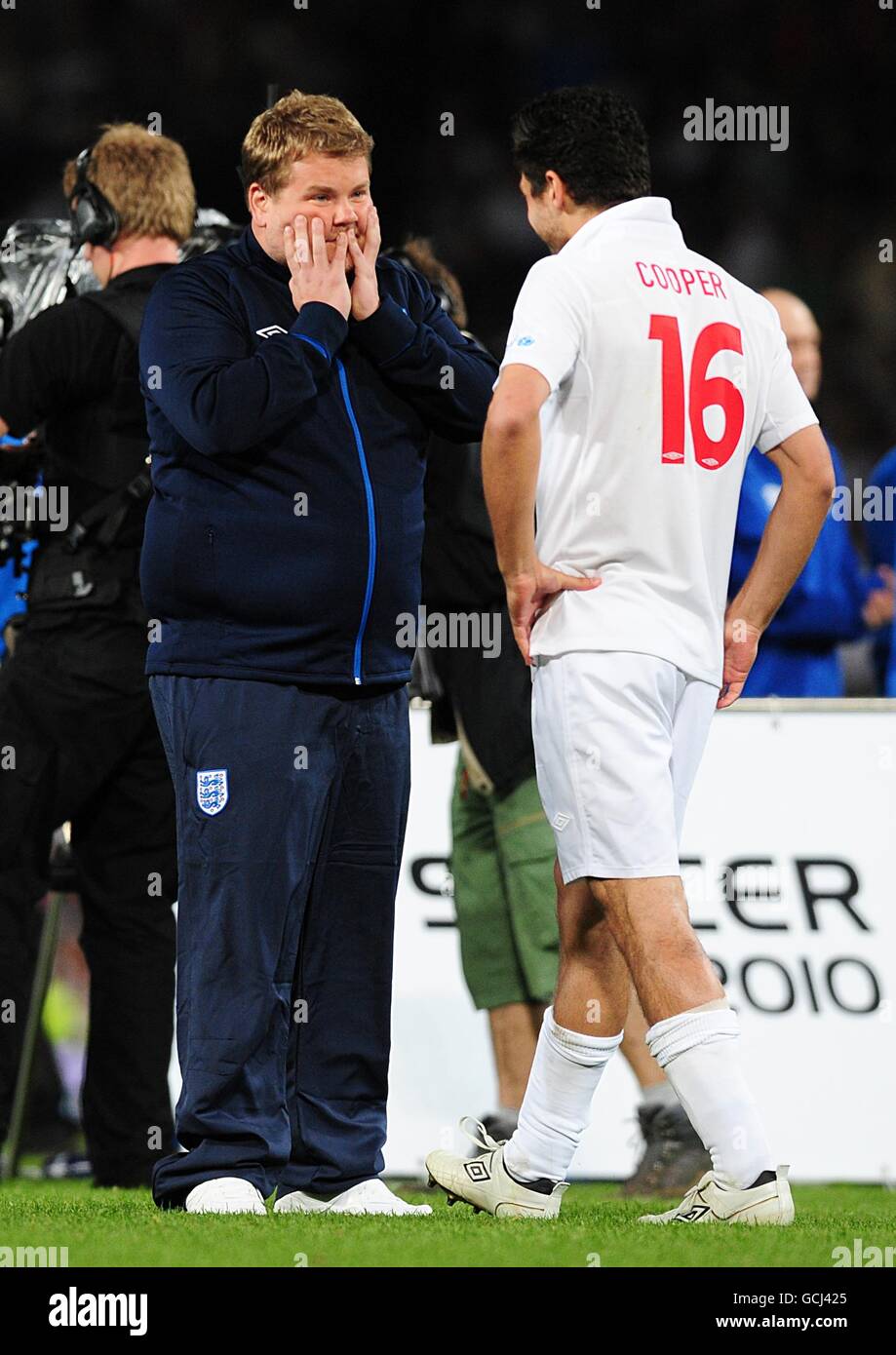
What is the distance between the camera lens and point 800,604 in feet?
21.8

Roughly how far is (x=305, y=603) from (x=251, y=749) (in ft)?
0.90

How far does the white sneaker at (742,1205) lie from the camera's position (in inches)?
129

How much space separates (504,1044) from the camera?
5.14m

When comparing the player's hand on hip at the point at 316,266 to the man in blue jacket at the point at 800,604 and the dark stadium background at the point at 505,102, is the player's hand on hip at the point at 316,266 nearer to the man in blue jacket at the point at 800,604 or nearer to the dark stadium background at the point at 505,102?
the man in blue jacket at the point at 800,604

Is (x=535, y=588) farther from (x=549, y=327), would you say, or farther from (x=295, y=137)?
(x=295, y=137)

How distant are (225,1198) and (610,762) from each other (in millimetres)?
988

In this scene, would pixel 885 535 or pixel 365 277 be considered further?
pixel 885 535

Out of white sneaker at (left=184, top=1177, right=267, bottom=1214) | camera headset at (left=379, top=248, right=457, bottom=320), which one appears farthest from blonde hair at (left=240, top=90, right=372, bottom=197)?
white sneaker at (left=184, top=1177, right=267, bottom=1214)

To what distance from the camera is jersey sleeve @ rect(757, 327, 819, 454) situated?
3.71 m
